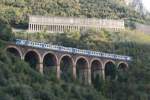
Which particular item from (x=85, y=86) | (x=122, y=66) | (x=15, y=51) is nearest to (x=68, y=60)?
(x=85, y=86)

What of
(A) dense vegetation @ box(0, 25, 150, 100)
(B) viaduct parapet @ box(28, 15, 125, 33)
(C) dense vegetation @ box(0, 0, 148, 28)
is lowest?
(A) dense vegetation @ box(0, 25, 150, 100)

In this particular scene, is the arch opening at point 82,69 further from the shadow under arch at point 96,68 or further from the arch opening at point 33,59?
the arch opening at point 33,59

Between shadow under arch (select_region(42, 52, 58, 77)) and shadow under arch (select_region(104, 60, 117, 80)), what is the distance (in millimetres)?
14446

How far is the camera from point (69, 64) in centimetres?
9012

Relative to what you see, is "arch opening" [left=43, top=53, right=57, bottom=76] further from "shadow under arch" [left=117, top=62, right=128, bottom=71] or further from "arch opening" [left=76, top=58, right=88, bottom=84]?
"shadow under arch" [left=117, top=62, right=128, bottom=71]

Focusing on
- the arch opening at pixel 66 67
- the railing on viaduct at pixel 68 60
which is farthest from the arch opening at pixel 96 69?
the arch opening at pixel 66 67

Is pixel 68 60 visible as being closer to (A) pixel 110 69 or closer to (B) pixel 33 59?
(B) pixel 33 59

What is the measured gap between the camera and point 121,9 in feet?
546

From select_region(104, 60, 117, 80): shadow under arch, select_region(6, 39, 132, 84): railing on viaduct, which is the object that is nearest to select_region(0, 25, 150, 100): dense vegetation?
select_region(104, 60, 117, 80): shadow under arch

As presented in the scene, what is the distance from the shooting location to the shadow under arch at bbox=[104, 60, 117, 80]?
97.7 meters

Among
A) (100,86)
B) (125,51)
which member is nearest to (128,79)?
(100,86)

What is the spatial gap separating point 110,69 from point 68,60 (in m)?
11.8

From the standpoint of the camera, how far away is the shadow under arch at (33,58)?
267ft

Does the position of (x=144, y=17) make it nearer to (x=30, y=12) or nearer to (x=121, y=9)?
(x=121, y=9)
